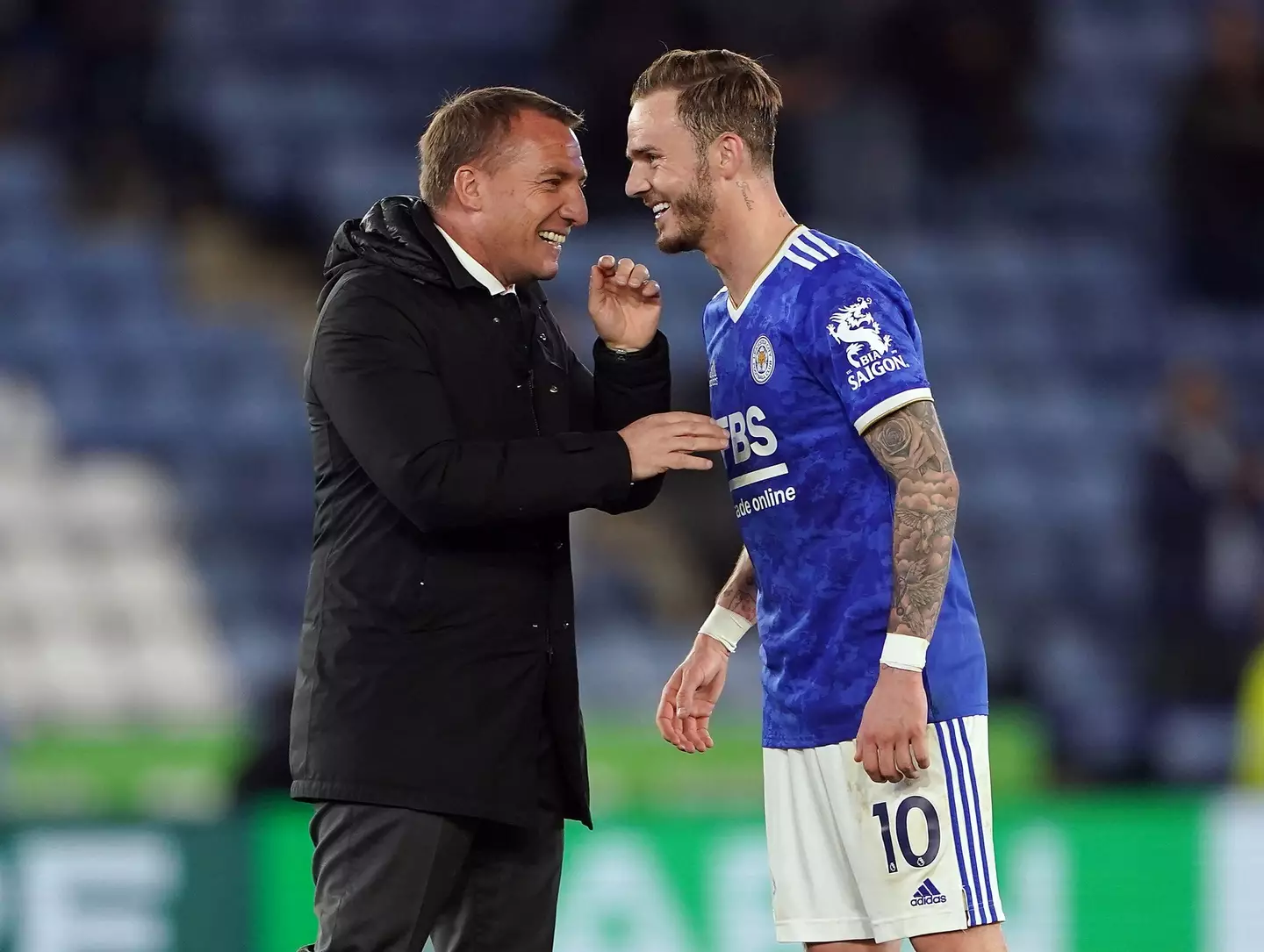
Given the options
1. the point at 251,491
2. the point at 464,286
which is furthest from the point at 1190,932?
the point at 251,491

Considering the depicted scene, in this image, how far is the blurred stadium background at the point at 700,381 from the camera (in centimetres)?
669

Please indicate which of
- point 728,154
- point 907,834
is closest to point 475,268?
point 728,154

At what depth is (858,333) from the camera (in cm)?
307

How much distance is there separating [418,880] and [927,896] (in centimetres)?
84

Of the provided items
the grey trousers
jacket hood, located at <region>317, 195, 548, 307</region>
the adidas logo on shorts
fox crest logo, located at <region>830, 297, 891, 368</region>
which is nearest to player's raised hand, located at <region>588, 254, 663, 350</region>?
jacket hood, located at <region>317, 195, 548, 307</region>

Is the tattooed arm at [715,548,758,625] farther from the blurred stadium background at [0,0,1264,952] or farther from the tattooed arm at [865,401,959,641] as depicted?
the blurred stadium background at [0,0,1264,952]

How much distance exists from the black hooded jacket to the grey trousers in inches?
2.2

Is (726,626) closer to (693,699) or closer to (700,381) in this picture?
(693,699)

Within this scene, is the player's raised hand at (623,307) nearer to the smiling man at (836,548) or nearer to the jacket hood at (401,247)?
the smiling man at (836,548)

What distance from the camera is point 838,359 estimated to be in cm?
308

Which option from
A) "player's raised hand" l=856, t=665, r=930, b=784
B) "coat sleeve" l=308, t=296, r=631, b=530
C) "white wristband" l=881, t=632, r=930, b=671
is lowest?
"player's raised hand" l=856, t=665, r=930, b=784

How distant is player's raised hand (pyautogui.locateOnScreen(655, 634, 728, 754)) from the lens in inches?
137

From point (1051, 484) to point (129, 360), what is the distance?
427cm

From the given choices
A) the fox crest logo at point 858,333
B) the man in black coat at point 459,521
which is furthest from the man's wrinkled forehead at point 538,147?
the fox crest logo at point 858,333
